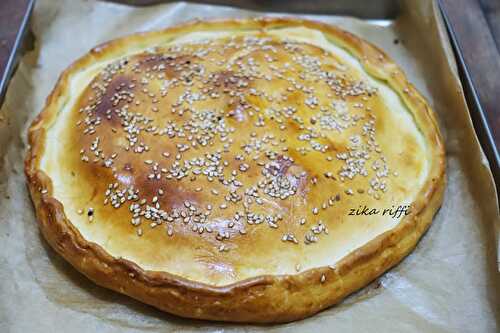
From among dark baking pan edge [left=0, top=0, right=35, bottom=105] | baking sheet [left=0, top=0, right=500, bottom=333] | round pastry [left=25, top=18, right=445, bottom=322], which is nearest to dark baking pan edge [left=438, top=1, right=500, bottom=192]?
baking sheet [left=0, top=0, right=500, bottom=333]

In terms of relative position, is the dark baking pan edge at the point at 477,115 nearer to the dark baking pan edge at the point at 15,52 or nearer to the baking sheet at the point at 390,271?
the baking sheet at the point at 390,271

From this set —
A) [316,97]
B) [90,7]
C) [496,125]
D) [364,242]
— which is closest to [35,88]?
[90,7]

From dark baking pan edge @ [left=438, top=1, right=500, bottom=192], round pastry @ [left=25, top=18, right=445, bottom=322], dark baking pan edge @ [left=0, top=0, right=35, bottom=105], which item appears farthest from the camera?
dark baking pan edge @ [left=0, top=0, right=35, bottom=105]

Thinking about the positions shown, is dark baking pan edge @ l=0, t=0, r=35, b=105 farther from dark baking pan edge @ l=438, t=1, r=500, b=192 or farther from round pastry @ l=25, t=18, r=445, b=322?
dark baking pan edge @ l=438, t=1, r=500, b=192

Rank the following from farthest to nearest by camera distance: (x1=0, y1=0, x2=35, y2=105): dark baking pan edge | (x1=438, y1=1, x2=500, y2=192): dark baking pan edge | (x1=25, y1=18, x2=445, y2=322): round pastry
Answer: (x1=0, y1=0, x2=35, y2=105): dark baking pan edge → (x1=438, y1=1, x2=500, y2=192): dark baking pan edge → (x1=25, y1=18, x2=445, y2=322): round pastry

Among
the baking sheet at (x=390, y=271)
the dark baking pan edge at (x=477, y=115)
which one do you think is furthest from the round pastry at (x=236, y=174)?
the dark baking pan edge at (x=477, y=115)

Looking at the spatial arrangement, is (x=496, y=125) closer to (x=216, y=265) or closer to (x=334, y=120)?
(x=334, y=120)

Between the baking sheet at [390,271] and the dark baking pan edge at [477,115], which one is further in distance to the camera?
the dark baking pan edge at [477,115]

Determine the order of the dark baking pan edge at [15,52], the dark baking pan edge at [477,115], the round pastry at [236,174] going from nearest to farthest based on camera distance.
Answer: the round pastry at [236,174] → the dark baking pan edge at [477,115] → the dark baking pan edge at [15,52]
